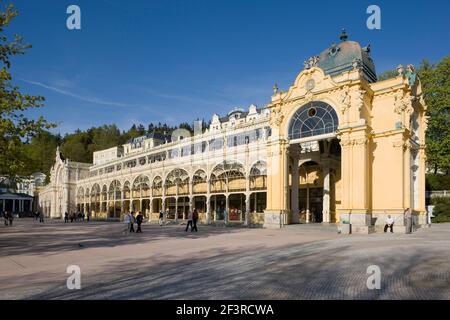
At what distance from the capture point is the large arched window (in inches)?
1174

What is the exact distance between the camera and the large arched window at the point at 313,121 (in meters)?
29.8

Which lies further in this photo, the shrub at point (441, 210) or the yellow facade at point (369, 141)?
the shrub at point (441, 210)

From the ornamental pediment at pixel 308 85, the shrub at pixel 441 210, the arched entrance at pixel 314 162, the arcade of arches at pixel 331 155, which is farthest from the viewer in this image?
the shrub at pixel 441 210

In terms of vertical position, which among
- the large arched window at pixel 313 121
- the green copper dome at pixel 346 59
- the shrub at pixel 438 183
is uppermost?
the green copper dome at pixel 346 59

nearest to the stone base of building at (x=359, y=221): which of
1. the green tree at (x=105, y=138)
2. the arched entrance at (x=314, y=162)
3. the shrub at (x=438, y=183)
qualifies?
the arched entrance at (x=314, y=162)

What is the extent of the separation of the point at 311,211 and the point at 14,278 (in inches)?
1430

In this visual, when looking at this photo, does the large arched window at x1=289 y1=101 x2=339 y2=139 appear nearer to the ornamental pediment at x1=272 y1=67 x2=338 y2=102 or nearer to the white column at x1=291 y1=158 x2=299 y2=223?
the ornamental pediment at x1=272 y1=67 x2=338 y2=102

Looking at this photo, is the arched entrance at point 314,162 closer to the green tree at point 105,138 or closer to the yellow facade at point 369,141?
the yellow facade at point 369,141

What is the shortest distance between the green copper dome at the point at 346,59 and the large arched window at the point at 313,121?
15.1 feet

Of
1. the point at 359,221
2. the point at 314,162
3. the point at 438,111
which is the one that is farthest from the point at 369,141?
the point at 438,111

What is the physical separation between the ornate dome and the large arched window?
460 cm

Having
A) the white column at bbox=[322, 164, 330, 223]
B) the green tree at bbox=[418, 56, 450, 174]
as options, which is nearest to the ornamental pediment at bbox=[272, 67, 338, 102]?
the white column at bbox=[322, 164, 330, 223]
